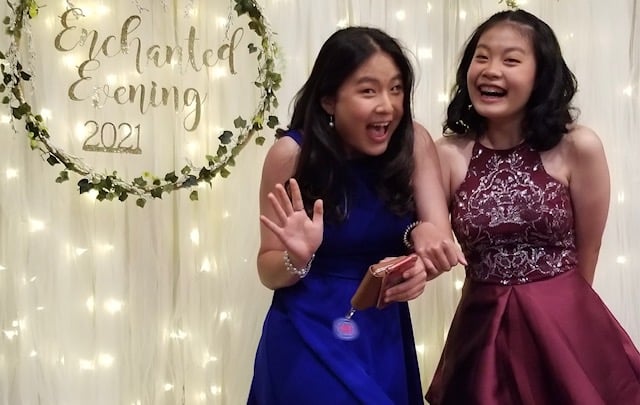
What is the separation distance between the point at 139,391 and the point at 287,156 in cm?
100

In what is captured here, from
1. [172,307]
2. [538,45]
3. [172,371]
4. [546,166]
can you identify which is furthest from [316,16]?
[172,371]

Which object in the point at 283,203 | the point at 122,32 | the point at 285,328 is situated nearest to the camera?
the point at 283,203

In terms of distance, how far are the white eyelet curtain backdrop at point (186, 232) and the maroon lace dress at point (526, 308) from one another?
18.2 inches

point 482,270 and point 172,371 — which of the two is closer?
point 482,270

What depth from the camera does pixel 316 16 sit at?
190cm

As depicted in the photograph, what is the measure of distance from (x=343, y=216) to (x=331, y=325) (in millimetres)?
212

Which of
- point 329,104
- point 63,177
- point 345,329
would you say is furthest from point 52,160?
point 345,329

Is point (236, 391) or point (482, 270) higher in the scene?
point (482, 270)

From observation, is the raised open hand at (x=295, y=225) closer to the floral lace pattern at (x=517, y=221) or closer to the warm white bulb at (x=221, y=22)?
the floral lace pattern at (x=517, y=221)

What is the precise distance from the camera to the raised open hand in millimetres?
1231

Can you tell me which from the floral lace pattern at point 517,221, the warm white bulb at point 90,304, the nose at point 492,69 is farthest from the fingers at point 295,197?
the warm white bulb at point 90,304

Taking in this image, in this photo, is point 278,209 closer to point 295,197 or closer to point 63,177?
point 295,197

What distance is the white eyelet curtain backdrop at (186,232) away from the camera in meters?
1.89

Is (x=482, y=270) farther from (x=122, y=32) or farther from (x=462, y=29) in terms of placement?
(x=122, y=32)
